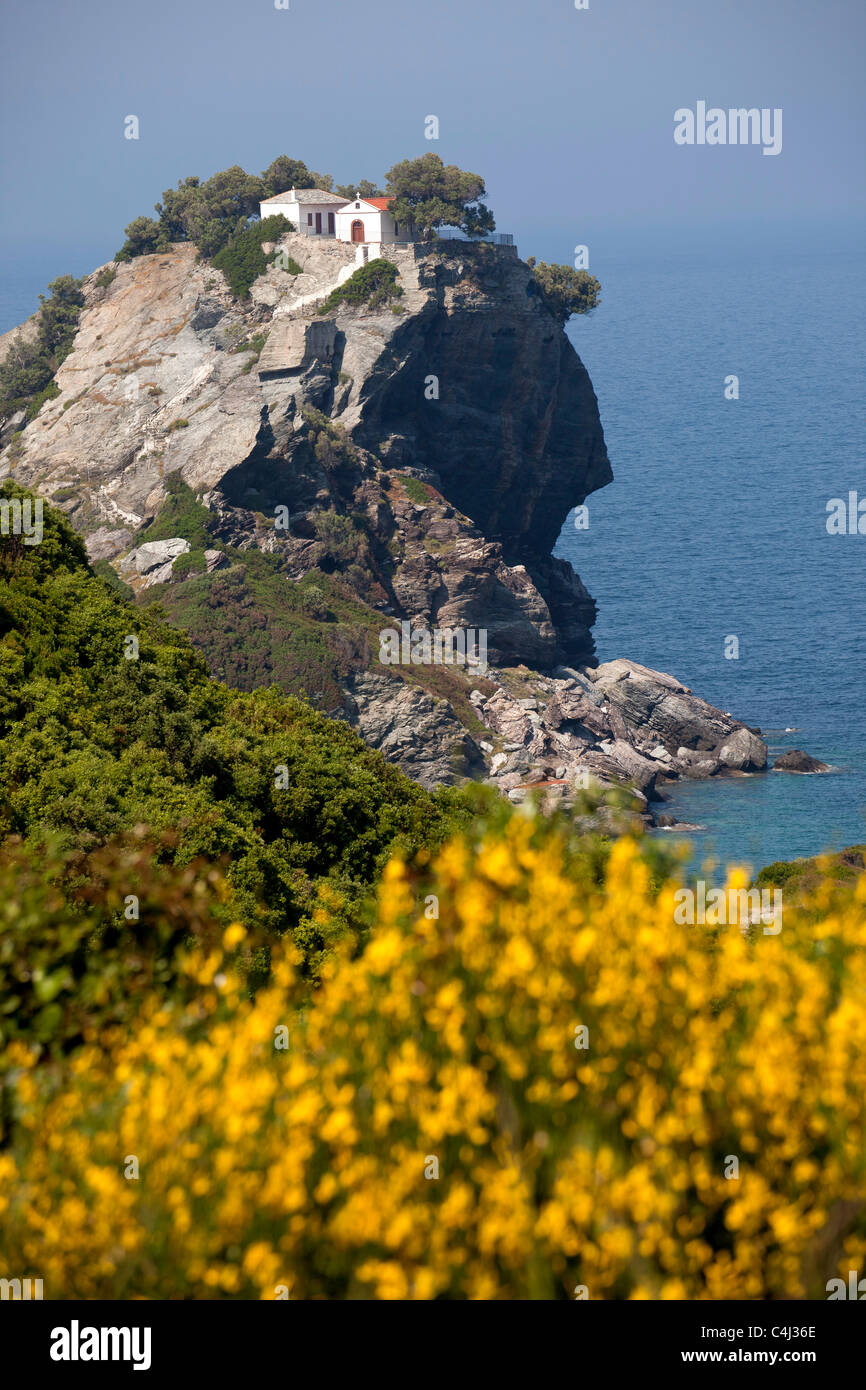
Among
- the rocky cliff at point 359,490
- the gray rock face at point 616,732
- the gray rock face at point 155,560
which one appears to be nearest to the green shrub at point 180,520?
the rocky cliff at point 359,490

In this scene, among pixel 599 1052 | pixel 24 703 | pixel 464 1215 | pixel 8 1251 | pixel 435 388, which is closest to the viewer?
pixel 464 1215

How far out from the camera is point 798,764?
342ft

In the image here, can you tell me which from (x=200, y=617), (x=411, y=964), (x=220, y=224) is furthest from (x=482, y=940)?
(x=220, y=224)

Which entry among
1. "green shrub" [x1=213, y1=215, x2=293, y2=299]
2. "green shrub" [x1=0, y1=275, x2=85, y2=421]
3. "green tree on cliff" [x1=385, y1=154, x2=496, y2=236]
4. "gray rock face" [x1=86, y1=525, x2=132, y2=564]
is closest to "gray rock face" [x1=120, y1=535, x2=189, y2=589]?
"gray rock face" [x1=86, y1=525, x2=132, y2=564]

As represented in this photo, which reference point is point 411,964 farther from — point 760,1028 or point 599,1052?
point 760,1028

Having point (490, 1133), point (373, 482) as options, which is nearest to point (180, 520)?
point (373, 482)

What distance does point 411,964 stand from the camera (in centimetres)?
1320

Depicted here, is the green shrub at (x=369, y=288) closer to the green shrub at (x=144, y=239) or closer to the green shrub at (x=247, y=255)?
the green shrub at (x=247, y=255)

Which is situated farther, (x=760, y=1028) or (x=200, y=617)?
(x=200, y=617)

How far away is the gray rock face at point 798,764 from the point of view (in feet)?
341

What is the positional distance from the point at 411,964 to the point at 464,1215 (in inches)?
119

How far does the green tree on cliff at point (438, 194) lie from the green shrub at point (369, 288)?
877 cm

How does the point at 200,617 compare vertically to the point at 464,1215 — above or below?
above
